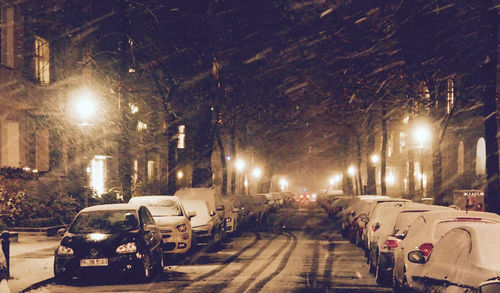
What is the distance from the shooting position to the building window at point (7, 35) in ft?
85.9

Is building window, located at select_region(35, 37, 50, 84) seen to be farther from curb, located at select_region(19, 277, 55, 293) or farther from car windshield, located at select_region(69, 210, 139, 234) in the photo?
curb, located at select_region(19, 277, 55, 293)

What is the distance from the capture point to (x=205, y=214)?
74.0 ft

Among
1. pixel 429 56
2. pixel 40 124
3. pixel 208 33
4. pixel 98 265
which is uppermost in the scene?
pixel 208 33

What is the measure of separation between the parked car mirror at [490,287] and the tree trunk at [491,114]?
37.3ft

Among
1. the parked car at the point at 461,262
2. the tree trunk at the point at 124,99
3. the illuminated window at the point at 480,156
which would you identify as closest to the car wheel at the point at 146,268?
the parked car at the point at 461,262

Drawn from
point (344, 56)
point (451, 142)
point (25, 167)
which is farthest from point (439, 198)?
point (25, 167)

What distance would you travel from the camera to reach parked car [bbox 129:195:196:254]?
715 inches

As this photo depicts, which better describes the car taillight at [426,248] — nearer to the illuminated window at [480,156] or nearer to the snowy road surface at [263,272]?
the snowy road surface at [263,272]

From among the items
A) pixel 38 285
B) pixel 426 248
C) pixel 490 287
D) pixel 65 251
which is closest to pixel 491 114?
pixel 426 248

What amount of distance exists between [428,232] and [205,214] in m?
12.8

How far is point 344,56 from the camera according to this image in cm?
3312

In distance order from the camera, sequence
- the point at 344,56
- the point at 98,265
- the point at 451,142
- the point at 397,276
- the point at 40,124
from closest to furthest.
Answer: the point at 397,276 < the point at 98,265 < the point at 40,124 < the point at 344,56 < the point at 451,142

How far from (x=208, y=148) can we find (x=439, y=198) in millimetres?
14305

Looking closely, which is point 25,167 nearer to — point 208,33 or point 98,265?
point 208,33
